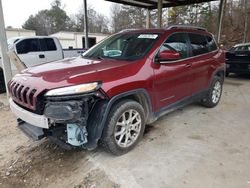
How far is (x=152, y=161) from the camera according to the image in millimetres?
3008

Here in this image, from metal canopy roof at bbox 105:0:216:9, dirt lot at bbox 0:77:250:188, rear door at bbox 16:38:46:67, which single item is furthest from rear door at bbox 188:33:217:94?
metal canopy roof at bbox 105:0:216:9

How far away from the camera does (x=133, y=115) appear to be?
125 inches

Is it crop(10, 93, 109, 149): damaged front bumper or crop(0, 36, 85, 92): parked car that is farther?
crop(0, 36, 85, 92): parked car

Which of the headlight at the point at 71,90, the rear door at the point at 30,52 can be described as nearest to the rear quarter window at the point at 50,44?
the rear door at the point at 30,52

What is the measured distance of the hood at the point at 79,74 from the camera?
257cm

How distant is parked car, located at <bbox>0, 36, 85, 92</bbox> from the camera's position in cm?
762

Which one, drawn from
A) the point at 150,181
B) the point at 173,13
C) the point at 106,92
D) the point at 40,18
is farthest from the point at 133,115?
the point at 40,18

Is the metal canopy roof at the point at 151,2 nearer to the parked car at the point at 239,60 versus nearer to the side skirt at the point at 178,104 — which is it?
the parked car at the point at 239,60

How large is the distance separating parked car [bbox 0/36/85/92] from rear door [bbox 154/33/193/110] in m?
5.52

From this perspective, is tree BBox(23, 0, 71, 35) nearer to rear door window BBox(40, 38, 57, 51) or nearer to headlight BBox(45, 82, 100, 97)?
rear door window BBox(40, 38, 57, 51)

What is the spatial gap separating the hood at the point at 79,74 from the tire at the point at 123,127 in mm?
Answer: 403

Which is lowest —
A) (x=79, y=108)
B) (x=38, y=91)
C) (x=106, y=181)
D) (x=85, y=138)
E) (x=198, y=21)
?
(x=106, y=181)

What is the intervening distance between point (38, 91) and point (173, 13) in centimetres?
2583

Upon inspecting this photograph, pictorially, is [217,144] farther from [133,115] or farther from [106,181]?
[106,181]
